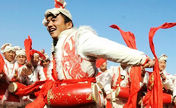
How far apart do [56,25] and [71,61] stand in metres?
0.60

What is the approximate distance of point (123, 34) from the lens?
528cm

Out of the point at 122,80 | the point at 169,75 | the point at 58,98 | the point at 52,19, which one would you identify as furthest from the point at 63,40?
the point at 169,75

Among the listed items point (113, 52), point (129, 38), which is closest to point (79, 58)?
point (113, 52)

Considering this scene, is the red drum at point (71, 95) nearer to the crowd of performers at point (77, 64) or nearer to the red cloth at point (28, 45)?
the crowd of performers at point (77, 64)

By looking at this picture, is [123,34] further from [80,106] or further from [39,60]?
[39,60]

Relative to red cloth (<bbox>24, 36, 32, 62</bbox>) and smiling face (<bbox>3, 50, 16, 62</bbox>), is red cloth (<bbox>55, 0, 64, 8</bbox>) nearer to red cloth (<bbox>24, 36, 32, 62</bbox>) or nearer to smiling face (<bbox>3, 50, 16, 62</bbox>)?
red cloth (<bbox>24, 36, 32, 62</bbox>)

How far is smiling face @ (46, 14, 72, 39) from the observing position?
12.0 ft

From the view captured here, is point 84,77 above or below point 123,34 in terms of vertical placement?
below

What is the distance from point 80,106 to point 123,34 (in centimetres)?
239

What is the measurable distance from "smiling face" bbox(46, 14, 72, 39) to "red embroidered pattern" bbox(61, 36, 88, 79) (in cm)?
29

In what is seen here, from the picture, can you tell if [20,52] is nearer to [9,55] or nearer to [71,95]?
[9,55]

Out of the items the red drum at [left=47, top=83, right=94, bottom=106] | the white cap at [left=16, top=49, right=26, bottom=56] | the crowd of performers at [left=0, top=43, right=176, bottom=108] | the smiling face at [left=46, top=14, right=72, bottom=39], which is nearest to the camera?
the red drum at [left=47, top=83, right=94, bottom=106]

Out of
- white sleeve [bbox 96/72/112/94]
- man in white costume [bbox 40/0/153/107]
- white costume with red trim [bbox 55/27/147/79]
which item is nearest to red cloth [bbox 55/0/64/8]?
man in white costume [bbox 40/0/153/107]

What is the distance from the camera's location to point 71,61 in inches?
129
